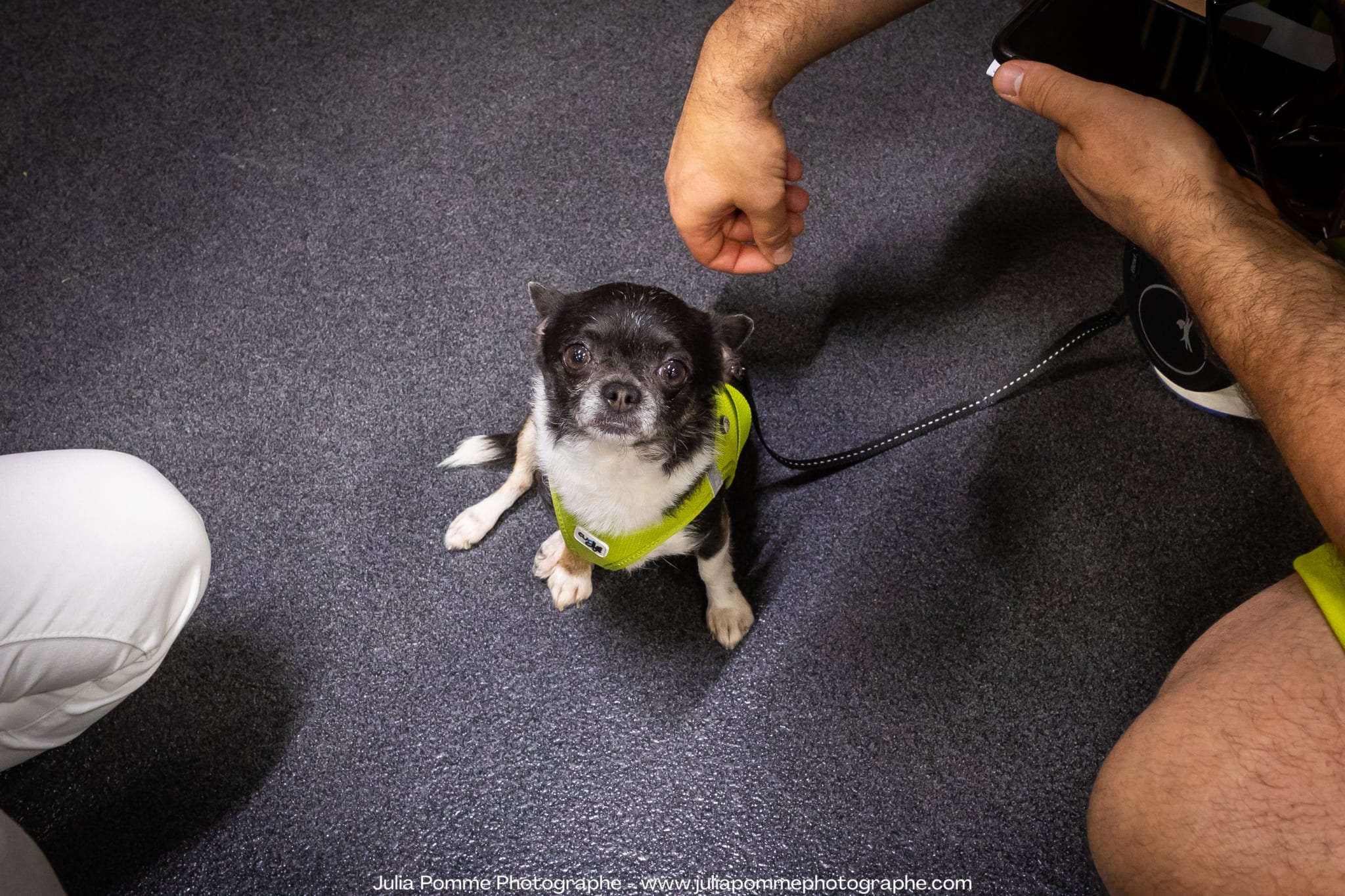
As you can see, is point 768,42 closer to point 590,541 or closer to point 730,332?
point 730,332

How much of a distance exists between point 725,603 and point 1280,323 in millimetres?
957

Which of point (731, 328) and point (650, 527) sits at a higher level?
point (731, 328)

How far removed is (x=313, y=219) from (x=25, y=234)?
666 mm

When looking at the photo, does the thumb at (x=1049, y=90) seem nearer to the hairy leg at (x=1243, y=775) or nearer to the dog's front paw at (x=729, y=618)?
the hairy leg at (x=1243, y=775)

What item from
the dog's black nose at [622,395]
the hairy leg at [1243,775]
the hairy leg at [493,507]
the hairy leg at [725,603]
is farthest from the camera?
the hairy leg at [493,507]

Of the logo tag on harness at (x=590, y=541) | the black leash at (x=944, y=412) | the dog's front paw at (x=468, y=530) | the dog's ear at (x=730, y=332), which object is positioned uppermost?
the dog's ear at (x=730, y=332)

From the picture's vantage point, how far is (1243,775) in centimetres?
94

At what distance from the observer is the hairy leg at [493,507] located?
169 cm

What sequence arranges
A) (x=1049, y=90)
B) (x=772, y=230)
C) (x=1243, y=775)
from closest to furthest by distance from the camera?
1. (x=1243, y=775)
2. (x=1049, y=90)
3. (x=772, y=230)

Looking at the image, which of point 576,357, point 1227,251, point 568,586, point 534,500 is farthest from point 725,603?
point 1227,251

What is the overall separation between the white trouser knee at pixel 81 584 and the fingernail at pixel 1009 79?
1.27 meters

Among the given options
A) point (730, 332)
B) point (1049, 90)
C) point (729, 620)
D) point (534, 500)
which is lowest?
point (729, 620)

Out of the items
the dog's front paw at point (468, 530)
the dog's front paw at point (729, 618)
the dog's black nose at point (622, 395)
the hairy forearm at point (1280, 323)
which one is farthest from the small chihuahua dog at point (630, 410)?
the hairy forearm at point (1280, 323)

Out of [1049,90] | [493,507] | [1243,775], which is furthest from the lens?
[493,507]
